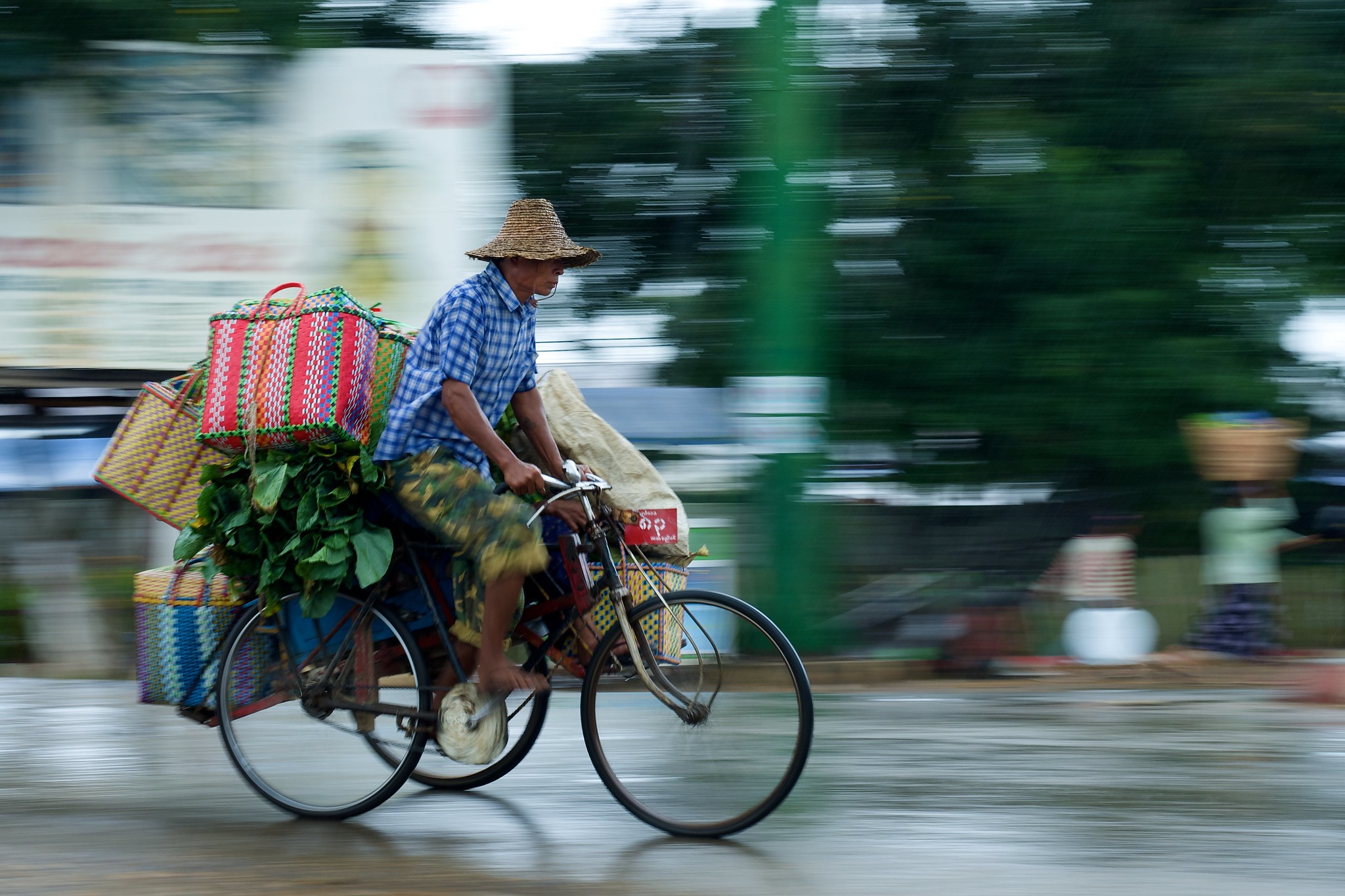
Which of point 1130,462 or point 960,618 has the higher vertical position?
point 1130,462

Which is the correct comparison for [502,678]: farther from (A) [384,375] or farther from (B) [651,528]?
(A) [384,375]

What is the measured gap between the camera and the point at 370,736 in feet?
16.1

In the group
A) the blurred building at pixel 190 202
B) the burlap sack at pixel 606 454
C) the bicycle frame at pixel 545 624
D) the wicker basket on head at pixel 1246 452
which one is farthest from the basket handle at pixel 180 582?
the wicker basket on head at pixel 1246 452

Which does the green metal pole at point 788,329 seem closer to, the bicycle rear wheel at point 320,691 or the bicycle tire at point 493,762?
the bicycle tire at point 493,762

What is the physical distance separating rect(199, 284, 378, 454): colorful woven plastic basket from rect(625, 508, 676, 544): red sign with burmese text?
0.96 metres

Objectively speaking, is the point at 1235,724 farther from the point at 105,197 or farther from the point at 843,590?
the point at 105,197

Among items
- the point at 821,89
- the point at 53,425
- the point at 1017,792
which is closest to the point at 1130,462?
the point at 821,89

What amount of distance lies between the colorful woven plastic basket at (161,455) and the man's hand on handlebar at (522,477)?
1.18 m

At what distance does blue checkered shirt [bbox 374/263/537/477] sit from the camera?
454 centimetres

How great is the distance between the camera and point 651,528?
186 inches

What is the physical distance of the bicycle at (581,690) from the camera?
4441mm

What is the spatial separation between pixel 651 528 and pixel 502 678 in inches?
27.8

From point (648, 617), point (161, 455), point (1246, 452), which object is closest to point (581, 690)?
point (648, 617)

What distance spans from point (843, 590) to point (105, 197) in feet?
20.0
